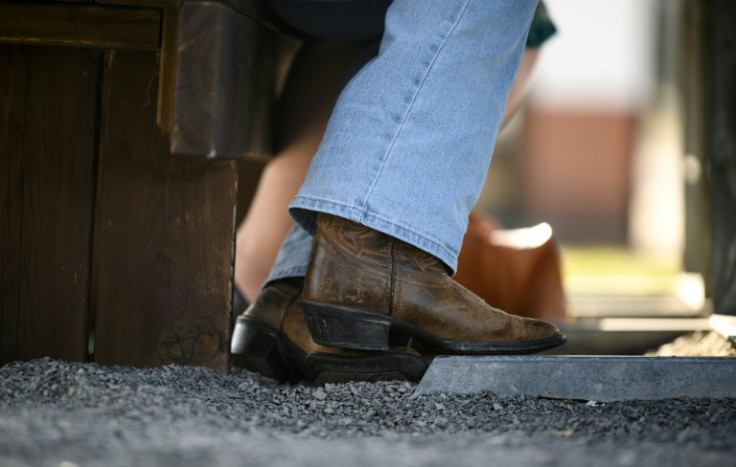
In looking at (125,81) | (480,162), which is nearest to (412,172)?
(480,162)

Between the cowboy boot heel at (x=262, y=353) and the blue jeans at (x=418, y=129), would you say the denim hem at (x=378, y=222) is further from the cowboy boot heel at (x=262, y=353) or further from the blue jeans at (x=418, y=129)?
the cowboy boot heel at (x=262, y=353)


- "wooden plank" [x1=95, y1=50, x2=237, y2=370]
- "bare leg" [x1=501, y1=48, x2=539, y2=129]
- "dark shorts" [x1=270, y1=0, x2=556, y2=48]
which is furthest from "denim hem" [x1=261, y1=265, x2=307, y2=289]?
"bare leg" [x1=501, y1=48, x2=539, y2=129]

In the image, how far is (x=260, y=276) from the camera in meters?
1.96

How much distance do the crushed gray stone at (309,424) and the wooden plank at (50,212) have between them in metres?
0.09

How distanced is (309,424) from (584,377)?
0.46 m

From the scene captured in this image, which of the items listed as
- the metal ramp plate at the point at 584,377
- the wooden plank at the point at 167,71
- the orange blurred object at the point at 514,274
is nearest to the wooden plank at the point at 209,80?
the wooden plank at the point at 167,71

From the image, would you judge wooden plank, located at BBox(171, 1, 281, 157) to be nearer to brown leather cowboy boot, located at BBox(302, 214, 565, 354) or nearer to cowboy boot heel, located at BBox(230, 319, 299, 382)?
brown leather cowboy boot, located at BBox(302, 214, 565, 354)

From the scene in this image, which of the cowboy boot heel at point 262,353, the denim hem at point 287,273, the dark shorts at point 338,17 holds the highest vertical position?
the dark shorts at point 338,17

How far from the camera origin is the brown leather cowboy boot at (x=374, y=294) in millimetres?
1257

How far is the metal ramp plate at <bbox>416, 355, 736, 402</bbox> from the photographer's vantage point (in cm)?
126

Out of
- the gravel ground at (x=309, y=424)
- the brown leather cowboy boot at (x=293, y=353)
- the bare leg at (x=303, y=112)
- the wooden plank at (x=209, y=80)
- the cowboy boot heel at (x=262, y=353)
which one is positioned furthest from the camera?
the bare leg at (x=303, y=112)

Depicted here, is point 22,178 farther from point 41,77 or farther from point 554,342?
point 554,342

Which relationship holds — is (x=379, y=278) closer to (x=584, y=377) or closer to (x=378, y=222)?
(x=378, y=222)

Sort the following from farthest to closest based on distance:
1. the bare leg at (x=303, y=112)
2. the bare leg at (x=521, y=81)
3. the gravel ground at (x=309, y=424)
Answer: the bare leg at (x=521, y=81) → the bare leg at (x=303, y=112) → the gravel ground at (x=309, y=424)
